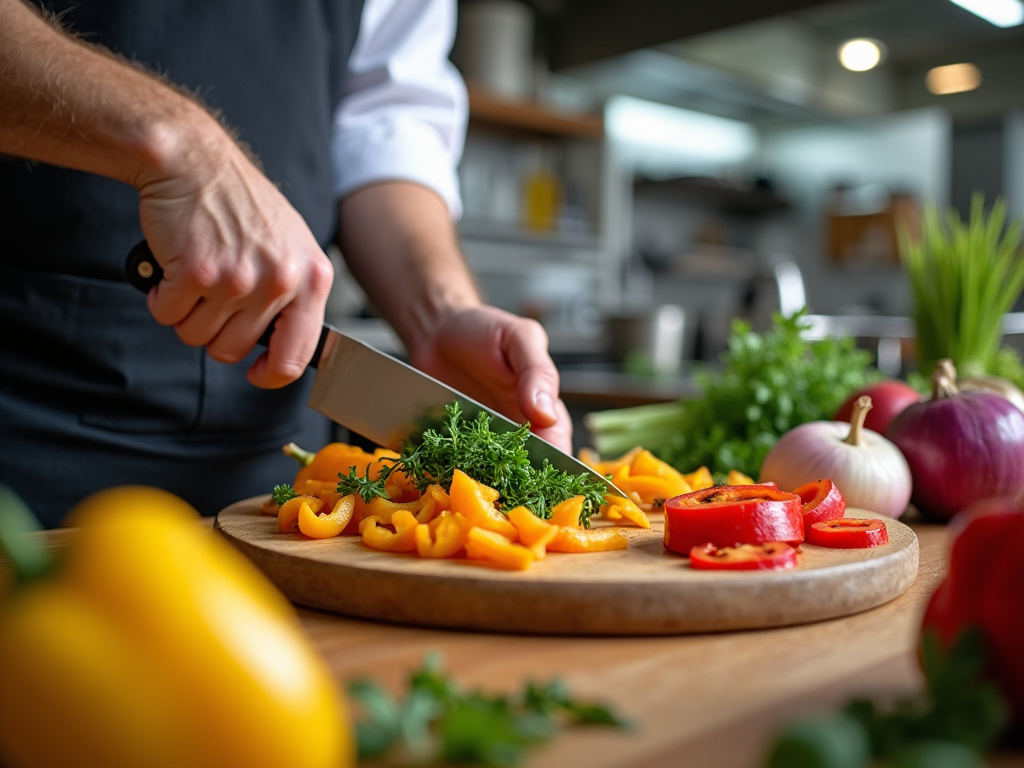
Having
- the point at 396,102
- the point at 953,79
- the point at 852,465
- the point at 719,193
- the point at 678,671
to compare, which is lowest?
the point at 678,671

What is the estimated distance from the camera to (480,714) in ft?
1.73

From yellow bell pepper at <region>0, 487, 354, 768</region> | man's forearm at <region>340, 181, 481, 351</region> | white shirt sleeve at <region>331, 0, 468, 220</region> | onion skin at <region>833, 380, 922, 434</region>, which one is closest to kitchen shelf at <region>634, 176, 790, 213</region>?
white shirt sleeve at <region>331, 0, 468, 220</region>

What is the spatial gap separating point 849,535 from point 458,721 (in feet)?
2.01

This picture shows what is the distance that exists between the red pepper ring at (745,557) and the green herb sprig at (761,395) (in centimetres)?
64

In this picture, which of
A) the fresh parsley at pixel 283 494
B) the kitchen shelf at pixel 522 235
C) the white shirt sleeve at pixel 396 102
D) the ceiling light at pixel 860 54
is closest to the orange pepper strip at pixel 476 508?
the fresh parsley at pixel 283 494

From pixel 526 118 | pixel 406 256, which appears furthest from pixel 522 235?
pixel 406 256

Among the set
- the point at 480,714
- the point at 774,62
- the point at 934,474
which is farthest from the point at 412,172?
the point at 774,62

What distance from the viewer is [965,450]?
4.30ft

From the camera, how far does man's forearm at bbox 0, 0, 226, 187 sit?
1075mm

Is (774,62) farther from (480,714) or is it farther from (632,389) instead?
(480,714)

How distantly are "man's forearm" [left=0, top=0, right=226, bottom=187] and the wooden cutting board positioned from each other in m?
0.49

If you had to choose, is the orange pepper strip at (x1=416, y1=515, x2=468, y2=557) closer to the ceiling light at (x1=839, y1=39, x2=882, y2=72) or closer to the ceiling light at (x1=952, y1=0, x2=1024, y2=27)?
the ceiling light at (x1=952, y1=0, x2=1024, y2=27)

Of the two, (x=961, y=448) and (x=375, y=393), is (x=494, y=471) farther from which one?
(x=961, y=448)

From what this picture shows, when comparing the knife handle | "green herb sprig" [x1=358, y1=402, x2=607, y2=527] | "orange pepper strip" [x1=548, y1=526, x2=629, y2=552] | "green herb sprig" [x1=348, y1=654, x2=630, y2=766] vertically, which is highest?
the knife handle
